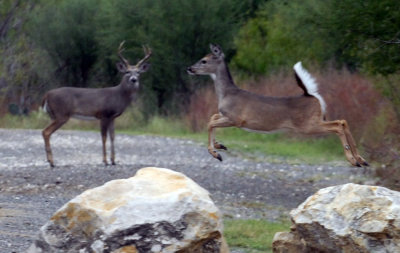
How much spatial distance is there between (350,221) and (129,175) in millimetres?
9471

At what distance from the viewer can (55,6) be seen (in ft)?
119

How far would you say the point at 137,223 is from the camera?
696 cm

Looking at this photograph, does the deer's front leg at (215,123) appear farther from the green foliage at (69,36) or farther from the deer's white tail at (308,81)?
the green foliage at (69,36)

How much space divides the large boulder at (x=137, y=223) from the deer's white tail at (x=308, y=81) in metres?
5.80

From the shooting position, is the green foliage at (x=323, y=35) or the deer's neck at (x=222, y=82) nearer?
the green foliage at (x=323, y=35)

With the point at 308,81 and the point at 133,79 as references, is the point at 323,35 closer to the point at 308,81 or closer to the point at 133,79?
the point at 133,79

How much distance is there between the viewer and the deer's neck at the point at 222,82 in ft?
47.2

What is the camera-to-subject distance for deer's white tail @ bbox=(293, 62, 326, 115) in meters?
12.9

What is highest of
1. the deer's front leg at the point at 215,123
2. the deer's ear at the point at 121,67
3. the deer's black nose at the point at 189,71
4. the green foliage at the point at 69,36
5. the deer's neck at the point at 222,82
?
the deer's black nose at the point at 189,71

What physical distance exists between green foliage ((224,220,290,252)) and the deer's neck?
286 centimetres

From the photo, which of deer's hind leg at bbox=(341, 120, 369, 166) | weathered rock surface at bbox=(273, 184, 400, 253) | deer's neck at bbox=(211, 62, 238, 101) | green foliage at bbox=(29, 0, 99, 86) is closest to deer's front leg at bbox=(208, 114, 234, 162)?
deer's neck at bbox=(211, 62, 238, 101)

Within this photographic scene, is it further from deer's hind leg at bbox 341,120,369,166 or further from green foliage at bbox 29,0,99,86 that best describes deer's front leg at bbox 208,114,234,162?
green foliage at bbox 29,0,99,86

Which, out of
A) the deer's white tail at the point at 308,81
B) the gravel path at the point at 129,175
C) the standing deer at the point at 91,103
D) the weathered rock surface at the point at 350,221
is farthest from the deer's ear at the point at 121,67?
the weathered rock surface at the point at 350,221

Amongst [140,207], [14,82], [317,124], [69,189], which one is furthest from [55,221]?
[14,82]
